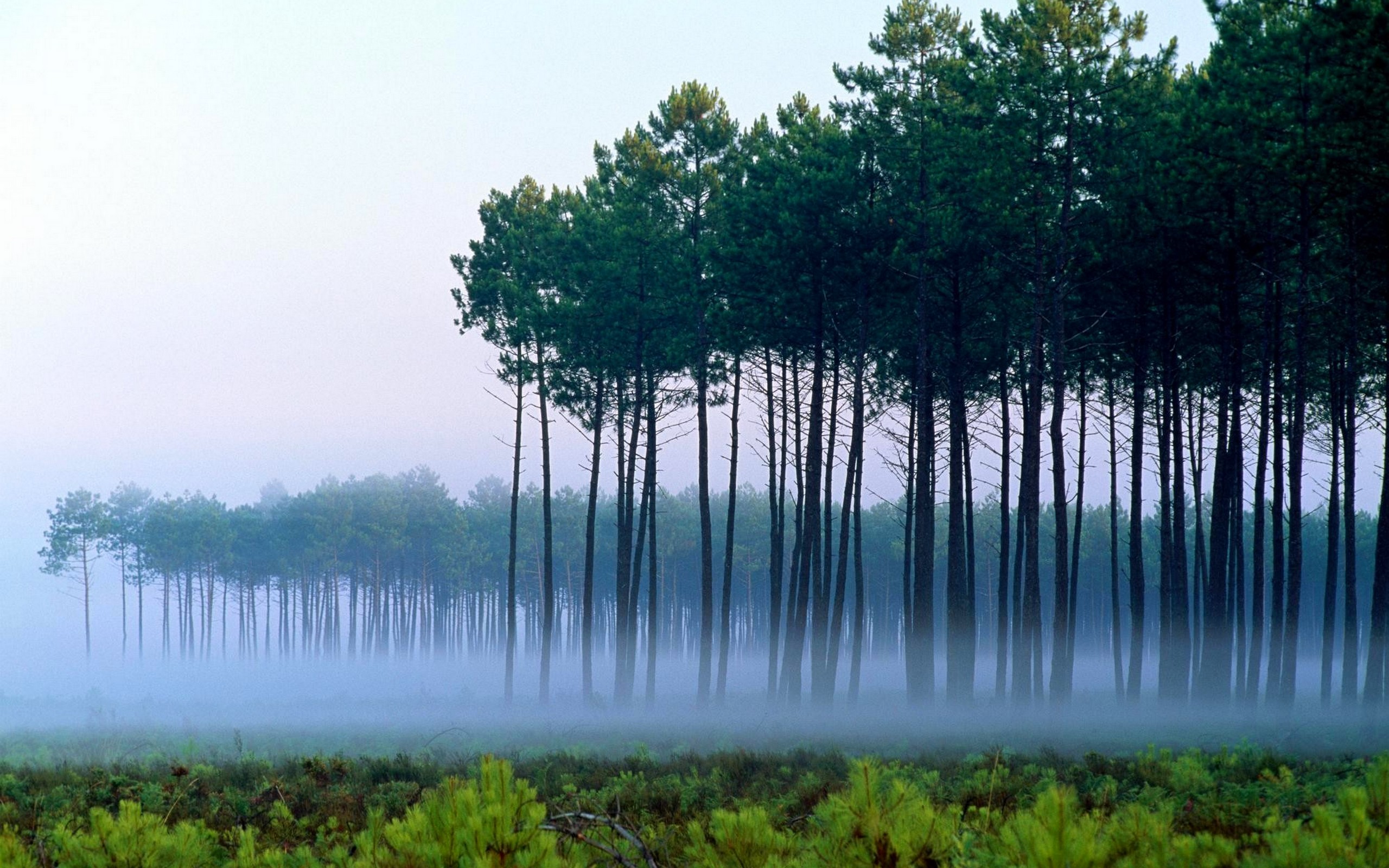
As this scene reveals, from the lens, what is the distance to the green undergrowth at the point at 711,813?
9.55 ft

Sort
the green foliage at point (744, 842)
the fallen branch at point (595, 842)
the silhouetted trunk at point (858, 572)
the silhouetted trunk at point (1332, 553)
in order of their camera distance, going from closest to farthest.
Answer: the fallen branch at point (595, 842) → the green foliage at point (744, 842) → the silhouetted trunk at point (1332, 553) → the silhouetted trunk at point (858, 572)

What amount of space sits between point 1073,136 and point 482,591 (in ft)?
236

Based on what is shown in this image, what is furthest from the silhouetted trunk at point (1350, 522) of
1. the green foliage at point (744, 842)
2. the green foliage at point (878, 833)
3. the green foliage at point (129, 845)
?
the green foliage at point (129, 845)

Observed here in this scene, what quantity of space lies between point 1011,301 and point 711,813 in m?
19.2

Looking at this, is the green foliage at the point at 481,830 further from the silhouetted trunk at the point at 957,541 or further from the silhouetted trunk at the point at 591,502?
the silhouetted trunk at the point at 591,502

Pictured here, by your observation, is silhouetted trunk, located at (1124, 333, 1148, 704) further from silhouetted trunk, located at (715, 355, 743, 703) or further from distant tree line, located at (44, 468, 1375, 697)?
distant tree line, located at (44, 468, 1375, 697)

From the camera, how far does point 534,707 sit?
3050 cm

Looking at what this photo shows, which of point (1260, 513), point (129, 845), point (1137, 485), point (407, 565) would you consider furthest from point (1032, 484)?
point (407, 565)

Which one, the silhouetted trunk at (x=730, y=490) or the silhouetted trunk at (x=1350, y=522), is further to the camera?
the silhouetted trunk at (x=730, y=490)

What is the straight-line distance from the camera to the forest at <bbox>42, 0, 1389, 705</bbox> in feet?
64.1

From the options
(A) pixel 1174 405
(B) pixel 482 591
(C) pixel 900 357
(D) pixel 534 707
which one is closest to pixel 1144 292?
(A) pixel 1174 405

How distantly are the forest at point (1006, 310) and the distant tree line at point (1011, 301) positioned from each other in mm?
89

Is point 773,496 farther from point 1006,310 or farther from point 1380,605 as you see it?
point 1380,605

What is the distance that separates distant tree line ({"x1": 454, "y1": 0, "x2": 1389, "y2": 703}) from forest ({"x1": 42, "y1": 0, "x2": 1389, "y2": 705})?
89 mm
